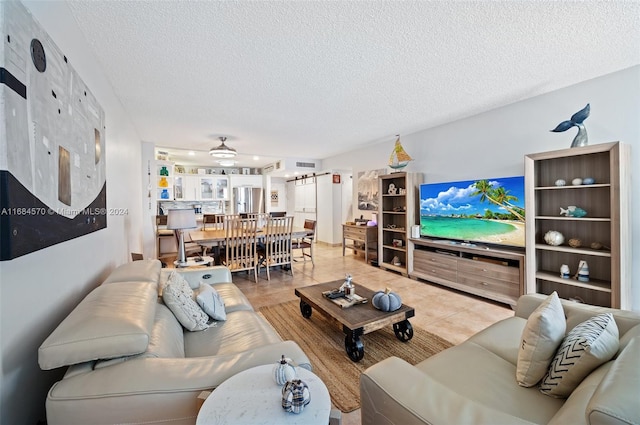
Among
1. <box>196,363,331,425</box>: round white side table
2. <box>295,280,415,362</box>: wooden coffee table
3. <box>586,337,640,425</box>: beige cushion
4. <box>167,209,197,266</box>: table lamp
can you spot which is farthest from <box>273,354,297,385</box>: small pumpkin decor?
<box>167,209,197,266</box>: table lamp

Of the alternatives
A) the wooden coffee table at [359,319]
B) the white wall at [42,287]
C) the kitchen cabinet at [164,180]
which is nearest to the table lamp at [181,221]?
the white wall at [42,287]

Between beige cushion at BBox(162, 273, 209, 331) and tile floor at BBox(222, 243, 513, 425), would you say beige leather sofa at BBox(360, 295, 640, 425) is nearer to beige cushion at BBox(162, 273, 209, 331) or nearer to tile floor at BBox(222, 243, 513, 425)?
tile floor at BBox(222, 243, 513, 425)

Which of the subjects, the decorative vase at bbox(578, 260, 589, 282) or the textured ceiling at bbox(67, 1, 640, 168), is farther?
the decorative vase at bbox(578, 260, 589, 282)

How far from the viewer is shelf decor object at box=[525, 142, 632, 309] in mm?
2328

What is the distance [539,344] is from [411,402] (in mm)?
677

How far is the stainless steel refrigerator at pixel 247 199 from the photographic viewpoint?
8.48 metres

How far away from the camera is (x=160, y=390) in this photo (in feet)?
3.04

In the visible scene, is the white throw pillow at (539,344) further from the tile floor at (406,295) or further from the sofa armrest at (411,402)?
the tile floor at (406,295)

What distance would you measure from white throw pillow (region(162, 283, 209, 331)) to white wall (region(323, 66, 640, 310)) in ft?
12.4

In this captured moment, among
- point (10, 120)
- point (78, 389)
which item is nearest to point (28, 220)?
point (10, 120)

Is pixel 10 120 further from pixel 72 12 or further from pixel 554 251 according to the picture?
pixel 554 251

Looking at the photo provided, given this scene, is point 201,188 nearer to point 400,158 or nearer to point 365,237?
point 365,237

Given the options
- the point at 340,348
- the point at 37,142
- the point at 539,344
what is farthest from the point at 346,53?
the point at 340,348

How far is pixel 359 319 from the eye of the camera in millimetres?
2188
